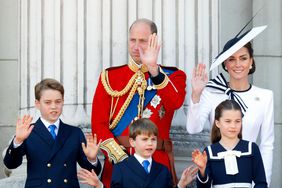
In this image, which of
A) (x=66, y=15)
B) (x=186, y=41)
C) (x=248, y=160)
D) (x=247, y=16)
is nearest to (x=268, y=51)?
(x=247, y=16)

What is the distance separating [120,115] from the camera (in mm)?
7398

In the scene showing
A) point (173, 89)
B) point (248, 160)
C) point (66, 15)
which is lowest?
point (248, 160)

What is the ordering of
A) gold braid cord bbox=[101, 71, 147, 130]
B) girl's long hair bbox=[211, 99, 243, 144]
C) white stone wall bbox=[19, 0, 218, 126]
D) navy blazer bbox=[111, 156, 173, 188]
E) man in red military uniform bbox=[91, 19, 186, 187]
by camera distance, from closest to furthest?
navy blazer bbox=[111, 156, 173, 188], girl's long hair bbox=[211, 99, 243, 144], man in red military uniform bbox=[91, 19, 186, 187], gold braid cord bbox=[101, 71, 147, 130], white stone wall bbox=[19, 0, 218, 126]

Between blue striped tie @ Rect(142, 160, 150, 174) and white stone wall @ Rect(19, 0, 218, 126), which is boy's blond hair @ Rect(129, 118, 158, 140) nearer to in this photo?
blue striped tie @ Rect(142, 160, 150, 174)

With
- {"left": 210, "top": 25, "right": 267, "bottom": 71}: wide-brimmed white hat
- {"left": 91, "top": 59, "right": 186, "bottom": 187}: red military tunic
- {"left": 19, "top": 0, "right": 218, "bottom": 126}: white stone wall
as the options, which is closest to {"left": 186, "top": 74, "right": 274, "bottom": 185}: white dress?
{"left": 91, "top": 59, "right": 186, "bottom": 187}: red military tunic

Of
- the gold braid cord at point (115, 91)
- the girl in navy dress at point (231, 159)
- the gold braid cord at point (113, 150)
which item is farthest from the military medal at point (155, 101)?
the girl in navy dress at point (231, 159)

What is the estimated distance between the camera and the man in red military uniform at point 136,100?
730 cm

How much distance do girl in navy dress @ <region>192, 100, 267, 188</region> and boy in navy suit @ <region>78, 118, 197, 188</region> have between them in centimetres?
29

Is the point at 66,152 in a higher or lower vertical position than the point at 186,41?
lower

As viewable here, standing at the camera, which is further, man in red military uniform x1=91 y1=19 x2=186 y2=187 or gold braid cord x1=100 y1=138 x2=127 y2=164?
man in red military uniform x1=91 y1=19 x2=186 y2=187

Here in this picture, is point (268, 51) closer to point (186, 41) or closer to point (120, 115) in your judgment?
point (186, 41)

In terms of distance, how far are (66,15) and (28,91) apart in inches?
28.8

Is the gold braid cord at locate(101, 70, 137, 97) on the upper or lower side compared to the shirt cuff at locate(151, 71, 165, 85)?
lower

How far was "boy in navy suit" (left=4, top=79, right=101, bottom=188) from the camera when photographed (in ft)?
23.1
